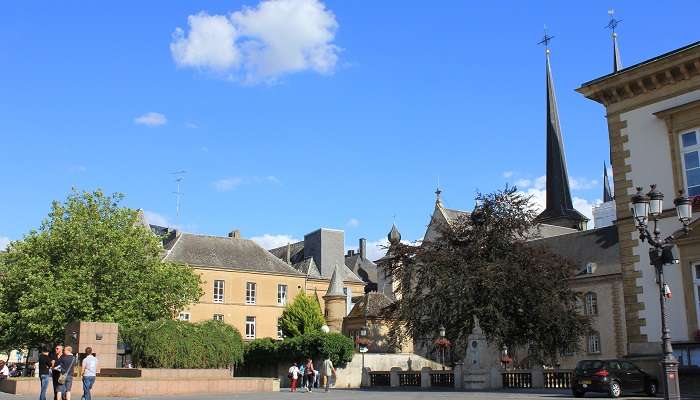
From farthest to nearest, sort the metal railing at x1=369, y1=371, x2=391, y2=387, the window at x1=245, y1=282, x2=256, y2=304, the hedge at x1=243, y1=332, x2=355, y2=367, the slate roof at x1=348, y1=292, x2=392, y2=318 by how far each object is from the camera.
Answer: the window at x1=245, y1=282, x2=256, y2=304
the slate roof at x1=348, y1=292, x2=392, y2=318
the hedge at x1=243, y1=332, x2=355, y2=367
the metal railing at x1=369, y1=371, x2=391, y2=387

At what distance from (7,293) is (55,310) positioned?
5.16 metres

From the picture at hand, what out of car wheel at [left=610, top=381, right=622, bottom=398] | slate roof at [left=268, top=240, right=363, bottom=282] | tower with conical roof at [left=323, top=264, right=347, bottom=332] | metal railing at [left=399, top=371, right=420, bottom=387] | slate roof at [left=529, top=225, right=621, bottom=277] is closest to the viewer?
car wheel at [left=610, top=381, right=622, bottom=398]

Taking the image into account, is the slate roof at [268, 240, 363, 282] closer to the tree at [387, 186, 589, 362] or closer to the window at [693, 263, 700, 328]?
the tree at [387, 186, 589, 362]

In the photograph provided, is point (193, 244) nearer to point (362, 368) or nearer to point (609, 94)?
point (362, 368)

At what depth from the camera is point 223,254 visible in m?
66.9

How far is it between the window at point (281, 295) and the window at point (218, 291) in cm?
580

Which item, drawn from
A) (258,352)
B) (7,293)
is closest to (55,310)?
(7,293)

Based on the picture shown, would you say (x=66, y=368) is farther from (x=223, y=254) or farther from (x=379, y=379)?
(x=223, y=254)

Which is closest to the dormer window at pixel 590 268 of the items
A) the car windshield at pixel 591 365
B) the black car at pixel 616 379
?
the car windshield at pixel 591 365

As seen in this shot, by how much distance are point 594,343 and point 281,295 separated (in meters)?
28.3

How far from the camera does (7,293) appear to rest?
1678 inches

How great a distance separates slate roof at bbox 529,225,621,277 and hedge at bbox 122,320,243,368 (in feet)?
105

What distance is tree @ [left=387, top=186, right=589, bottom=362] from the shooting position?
114ft

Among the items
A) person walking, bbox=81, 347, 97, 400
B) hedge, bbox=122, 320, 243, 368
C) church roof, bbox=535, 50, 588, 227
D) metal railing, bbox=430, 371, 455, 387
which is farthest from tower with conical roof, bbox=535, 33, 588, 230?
A: person walking, bbox=81, 347, 97, 400
